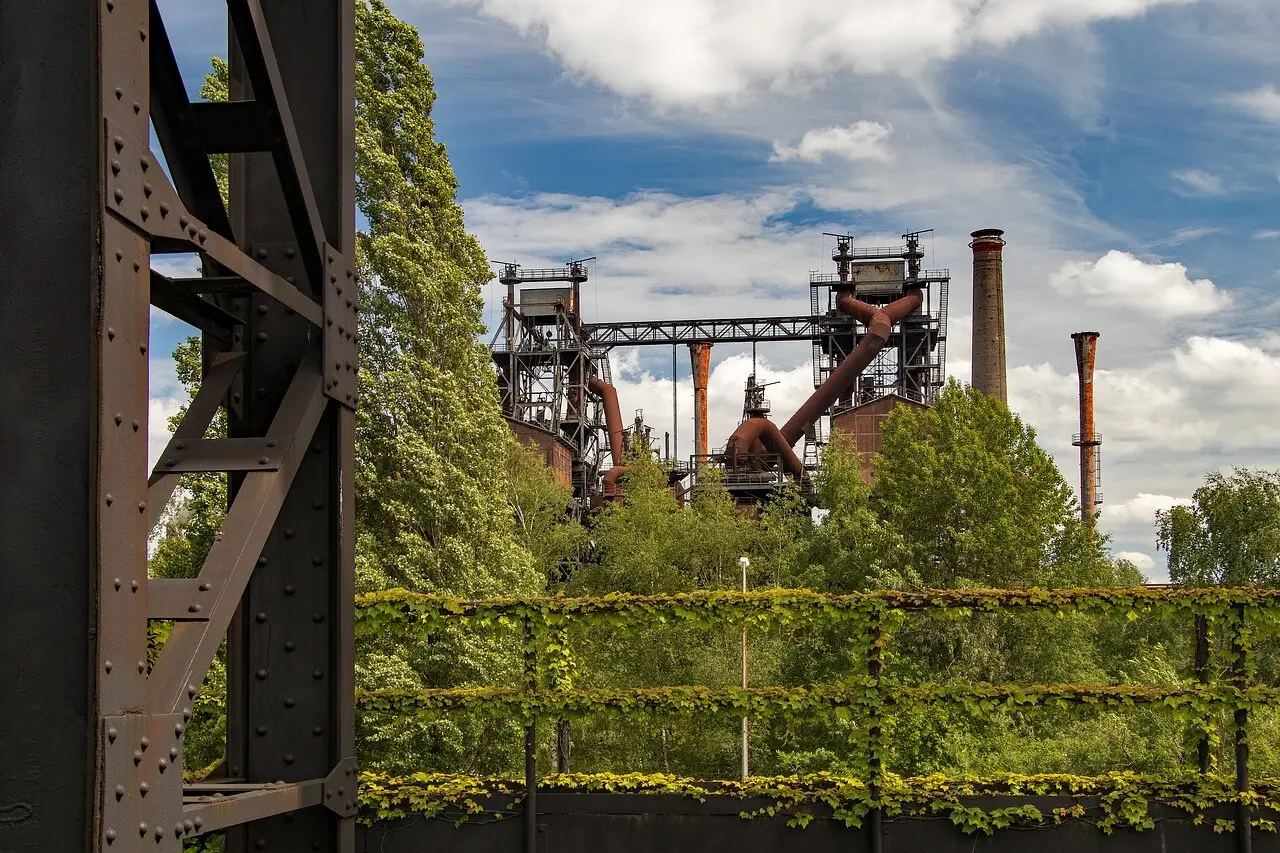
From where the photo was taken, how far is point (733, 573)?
4200 cm

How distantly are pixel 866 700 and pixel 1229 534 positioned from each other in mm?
39242

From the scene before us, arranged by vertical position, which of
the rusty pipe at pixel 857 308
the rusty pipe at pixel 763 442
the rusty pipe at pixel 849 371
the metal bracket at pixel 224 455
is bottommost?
the metal bracket at pixel 224 455

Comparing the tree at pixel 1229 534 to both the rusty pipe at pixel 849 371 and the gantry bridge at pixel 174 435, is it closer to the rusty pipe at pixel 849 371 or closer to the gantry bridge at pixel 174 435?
the rusty pipe at pixel 849 371

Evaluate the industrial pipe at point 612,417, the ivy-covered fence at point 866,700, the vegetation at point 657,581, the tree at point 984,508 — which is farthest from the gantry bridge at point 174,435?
the industrial pipe at point 612,417

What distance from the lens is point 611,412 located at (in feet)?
176

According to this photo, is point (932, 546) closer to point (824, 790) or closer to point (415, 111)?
point (415, 111)

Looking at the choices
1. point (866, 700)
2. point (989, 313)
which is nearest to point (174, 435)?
point (866, 700)

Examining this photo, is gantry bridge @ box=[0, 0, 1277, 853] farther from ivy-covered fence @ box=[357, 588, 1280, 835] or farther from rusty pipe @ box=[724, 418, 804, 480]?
rusty pipe @ box=[724, 418, 804, 480]

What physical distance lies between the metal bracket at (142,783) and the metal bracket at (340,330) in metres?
1.45

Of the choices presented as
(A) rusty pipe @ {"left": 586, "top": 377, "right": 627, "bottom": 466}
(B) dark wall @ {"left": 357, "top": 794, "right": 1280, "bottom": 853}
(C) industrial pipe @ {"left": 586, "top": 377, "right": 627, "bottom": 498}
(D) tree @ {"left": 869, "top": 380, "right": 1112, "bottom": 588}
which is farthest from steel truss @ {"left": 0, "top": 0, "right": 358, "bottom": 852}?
(A) rusty pipe @ {"left": 586, "top": 377, "right": 627, "bottom": 466}

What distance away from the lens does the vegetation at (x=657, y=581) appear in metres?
9.34

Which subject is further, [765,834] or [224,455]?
[765,834]

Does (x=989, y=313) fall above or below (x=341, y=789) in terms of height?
above

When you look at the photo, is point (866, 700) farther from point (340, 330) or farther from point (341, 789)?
point (340, 330)
